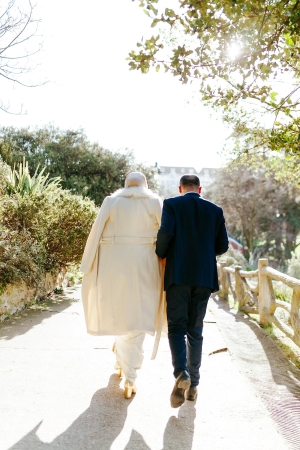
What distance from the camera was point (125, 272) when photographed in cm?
427

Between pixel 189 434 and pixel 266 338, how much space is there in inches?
184

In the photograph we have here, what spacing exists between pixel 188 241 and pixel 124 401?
1451mm

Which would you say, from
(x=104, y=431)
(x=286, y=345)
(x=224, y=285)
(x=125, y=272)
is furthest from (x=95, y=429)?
(x=224, y=285)

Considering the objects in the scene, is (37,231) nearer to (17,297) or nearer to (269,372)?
(17,297)

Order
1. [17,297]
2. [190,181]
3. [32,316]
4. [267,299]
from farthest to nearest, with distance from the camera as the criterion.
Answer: [267,299] < [17,297] < [32,316] < [190,181]

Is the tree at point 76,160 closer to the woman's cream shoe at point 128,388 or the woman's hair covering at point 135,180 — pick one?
the woman's hair covering at point 135,180

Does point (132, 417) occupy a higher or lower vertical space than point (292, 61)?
lower

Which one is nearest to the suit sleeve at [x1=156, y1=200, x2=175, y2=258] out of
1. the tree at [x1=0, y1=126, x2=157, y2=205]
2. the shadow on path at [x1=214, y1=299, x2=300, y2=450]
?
the shadow on path at [x1=214, y1=299, x2=300, y2=450]

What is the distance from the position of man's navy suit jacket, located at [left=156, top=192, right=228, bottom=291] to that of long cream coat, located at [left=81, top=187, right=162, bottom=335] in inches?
8.2

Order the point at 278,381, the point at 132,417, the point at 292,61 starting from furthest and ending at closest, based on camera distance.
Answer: the point at 292,61
the point at 278,381
the point at 132,417

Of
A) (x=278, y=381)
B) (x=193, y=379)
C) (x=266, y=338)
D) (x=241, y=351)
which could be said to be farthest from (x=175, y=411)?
(x=266, y=338)

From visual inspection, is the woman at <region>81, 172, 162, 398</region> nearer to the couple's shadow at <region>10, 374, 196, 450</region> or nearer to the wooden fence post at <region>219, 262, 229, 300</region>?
the couple's shadow at <region>10, 374, 196, 450</region>

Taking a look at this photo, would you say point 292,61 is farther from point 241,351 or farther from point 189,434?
point 189,434

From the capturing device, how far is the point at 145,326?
4.22 m
